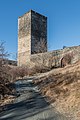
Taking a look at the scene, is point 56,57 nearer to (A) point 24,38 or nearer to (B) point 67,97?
(A) point 24,38

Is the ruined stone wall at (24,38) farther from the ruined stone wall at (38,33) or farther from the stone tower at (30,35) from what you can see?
the ruined stone wall at (38,33)

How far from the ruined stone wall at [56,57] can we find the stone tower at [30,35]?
416 centimetres

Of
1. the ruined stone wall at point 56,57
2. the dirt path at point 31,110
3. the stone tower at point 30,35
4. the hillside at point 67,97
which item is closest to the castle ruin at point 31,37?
the stone tower at point 30,35

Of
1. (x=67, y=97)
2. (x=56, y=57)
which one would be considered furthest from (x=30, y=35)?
(x=67, y=97)

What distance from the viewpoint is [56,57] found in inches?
891

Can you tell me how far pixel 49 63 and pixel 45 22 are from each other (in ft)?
38.1

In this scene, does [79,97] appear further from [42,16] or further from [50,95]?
[42,16]

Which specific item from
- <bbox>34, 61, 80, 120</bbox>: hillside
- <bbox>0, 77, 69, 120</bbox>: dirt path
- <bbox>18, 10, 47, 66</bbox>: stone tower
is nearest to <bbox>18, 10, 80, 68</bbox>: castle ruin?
<bbox>18, 10, 47, 66</bbox>: stone tower

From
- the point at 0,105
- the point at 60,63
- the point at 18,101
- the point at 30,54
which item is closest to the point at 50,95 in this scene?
the point at 18,101

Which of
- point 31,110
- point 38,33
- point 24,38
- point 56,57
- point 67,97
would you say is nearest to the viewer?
point 31,110

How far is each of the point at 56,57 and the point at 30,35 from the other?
9.01 m

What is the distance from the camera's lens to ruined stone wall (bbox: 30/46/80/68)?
20.3 metres

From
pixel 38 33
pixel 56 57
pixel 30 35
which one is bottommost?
pixel 56 57

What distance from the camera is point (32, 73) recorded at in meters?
22.5
